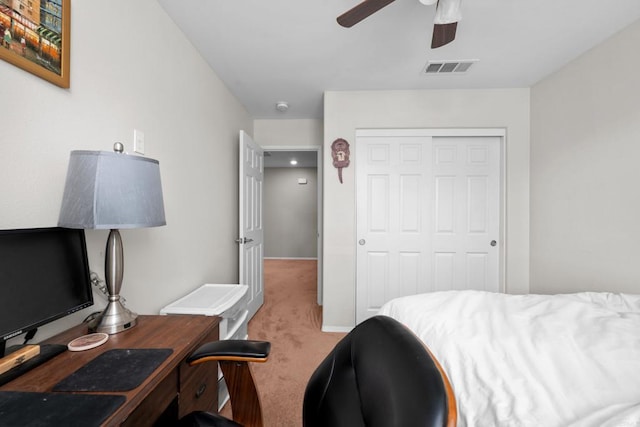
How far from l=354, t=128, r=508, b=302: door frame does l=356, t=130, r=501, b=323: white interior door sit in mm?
25

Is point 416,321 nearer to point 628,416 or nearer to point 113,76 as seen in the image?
point 628,416

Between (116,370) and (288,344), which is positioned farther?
(288,344)

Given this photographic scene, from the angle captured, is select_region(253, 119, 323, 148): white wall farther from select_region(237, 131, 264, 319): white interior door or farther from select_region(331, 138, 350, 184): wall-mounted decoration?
select_region(331, 138, 350, 184): wall-mounted decoration

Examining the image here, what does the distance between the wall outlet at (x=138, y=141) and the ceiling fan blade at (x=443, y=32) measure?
5.70ft

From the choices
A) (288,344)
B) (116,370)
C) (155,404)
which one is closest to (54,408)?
(116,370)

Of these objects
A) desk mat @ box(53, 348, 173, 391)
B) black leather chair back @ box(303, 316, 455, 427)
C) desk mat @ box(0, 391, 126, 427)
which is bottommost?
desk mat @ box(53, 348, 173, 391)

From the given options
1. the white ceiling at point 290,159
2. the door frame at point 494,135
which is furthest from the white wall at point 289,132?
the white ceiling at point 290,159

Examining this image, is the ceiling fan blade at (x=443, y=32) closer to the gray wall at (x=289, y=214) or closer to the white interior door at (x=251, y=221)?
the white interior door at (x=251, y=221)

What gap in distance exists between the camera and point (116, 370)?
771 mm

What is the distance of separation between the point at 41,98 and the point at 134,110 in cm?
46

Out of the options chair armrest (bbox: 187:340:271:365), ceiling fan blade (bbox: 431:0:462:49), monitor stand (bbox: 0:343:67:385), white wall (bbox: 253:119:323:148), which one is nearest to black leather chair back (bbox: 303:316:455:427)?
chair armrest (bbox: 187:340:271:365)

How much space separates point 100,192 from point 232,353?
2.30 feet

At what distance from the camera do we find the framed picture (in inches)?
33.7

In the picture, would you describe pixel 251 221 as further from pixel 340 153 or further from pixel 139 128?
pixel 139 128
